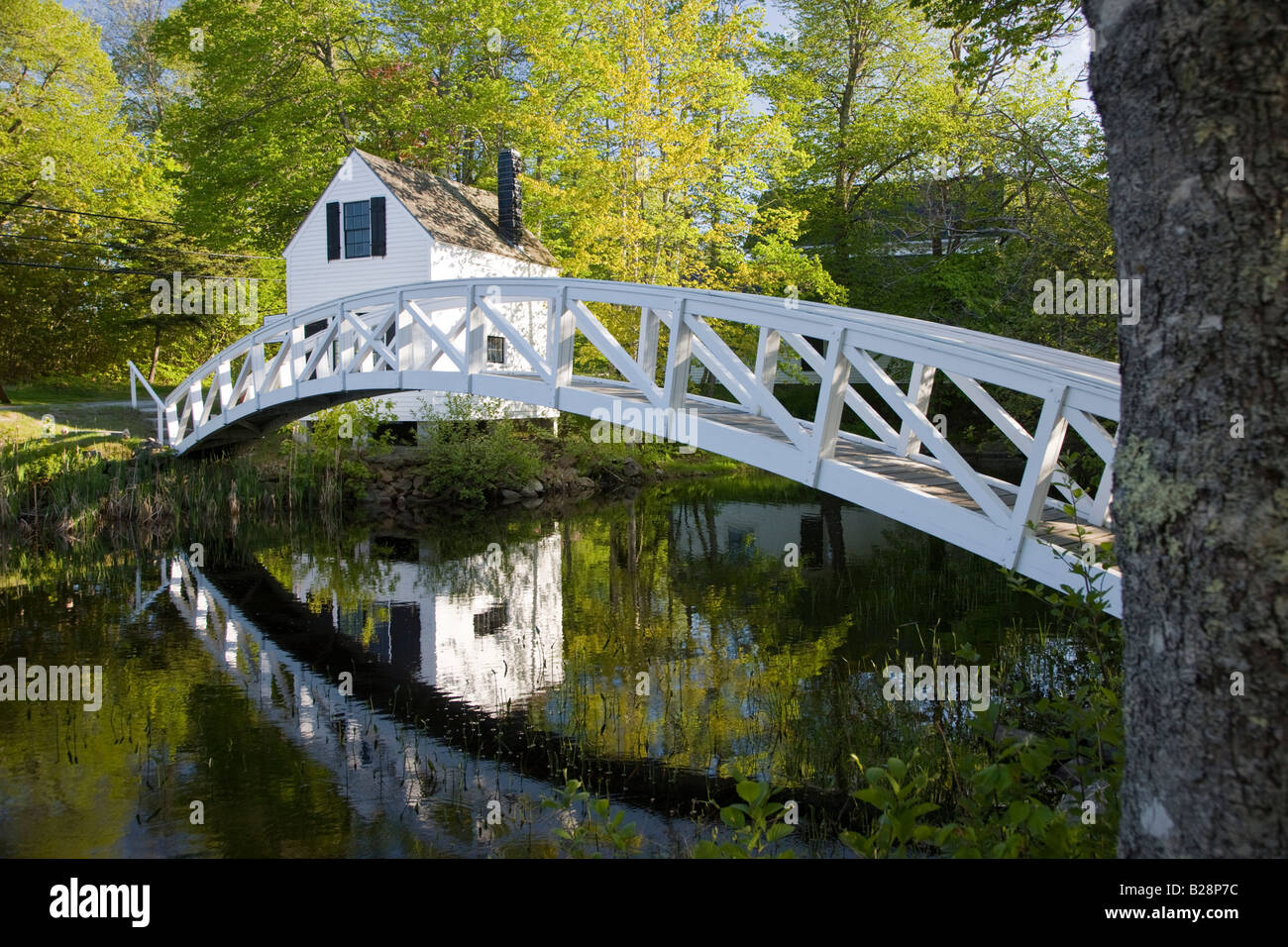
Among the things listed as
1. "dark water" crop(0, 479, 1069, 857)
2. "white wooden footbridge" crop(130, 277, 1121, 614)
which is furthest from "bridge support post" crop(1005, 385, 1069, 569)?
"dark water" crop(0, 479, 1069, 857)

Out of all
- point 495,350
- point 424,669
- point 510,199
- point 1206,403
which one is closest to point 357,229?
point 510,199

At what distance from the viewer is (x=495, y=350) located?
890 inches

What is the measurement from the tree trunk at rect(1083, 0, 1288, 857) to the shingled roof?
19704 mm

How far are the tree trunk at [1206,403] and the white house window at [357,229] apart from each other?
68.9 ft

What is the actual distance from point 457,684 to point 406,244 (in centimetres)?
1506

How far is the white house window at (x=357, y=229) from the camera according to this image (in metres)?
21.4

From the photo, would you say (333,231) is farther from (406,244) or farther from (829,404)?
(829,404)

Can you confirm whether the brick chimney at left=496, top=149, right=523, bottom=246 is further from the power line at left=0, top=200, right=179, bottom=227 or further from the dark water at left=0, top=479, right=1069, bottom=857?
the dark water at left=0, top=479, right=1069, bottom=857

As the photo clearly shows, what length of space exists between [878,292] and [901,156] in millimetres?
3885

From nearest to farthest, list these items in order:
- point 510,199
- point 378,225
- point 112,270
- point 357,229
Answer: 1. point 112,270
2. point 378,225
3. point 357,229
4. point 510,199

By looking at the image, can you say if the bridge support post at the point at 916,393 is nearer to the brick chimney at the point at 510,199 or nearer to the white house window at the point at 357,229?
the white house window at the point at 357,229

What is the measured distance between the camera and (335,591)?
1165cm

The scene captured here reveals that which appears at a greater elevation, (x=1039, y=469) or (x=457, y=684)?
(x=1039, y=469)

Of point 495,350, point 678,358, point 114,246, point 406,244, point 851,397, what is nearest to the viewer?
point 678,358
